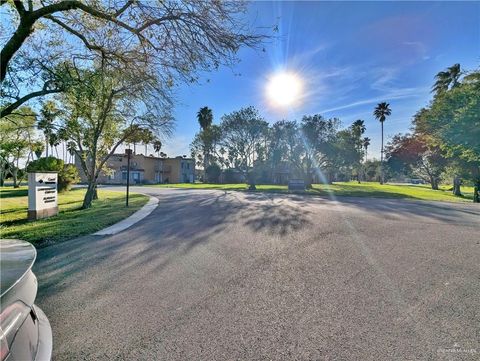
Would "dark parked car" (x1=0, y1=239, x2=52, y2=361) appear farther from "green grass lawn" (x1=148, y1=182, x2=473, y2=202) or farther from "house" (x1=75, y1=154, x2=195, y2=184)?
"house" (x1=75, y1=154, x2=195, y2=184)

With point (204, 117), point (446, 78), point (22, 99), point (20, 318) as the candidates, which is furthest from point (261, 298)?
point (204, 117)

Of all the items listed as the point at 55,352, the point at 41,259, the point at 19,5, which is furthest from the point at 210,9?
the point at 55,352

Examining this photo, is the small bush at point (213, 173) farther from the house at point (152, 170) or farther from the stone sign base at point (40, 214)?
the stone sign base at point (40, 214)

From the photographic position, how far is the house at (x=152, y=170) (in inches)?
1909

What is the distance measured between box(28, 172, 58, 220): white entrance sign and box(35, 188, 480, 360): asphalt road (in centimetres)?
475

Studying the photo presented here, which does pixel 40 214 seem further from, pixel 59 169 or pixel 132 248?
pixel 59 169

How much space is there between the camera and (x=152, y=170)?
52906 mm

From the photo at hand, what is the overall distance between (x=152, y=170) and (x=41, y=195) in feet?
149

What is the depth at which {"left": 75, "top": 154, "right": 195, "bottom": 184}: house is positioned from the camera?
4850cm

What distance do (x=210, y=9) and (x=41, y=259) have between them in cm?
607

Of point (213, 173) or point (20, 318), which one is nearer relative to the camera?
point (20, 318)

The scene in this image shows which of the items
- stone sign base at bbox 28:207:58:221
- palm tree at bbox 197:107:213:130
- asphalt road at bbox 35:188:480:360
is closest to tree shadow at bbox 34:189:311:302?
asphalt road at bbox 35:188:480:360

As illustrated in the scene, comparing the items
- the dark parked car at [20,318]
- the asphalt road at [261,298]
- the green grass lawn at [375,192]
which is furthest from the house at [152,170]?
the dark parked car at [20,318]

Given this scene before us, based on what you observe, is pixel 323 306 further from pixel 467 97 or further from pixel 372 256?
pixel 467 97
